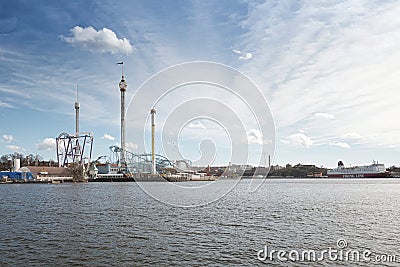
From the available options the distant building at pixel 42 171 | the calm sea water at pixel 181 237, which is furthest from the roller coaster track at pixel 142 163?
the calm sea water at pixel 181 237

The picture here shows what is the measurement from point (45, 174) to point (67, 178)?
916 centimetres

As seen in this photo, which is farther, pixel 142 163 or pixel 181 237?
pixel 142 163

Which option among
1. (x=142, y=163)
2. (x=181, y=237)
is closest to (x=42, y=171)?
(x=142, y=163)

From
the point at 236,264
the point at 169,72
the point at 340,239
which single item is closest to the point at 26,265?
the point at 236,264

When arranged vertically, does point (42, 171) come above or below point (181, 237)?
above

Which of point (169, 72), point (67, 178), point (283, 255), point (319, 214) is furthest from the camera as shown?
point (67, 178)

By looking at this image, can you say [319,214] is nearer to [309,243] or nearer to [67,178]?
[309,243]

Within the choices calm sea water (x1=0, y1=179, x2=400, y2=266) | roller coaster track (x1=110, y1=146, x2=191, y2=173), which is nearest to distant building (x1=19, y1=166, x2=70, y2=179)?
roller coaster track (x1=110, y1=146, x2=191, y2=173)

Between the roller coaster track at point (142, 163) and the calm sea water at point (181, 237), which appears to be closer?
the calm sea water at point (181, 237)

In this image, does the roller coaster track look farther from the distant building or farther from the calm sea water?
the calm sea water

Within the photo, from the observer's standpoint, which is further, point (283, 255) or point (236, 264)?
point (283, 255)

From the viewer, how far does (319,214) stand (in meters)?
30.0

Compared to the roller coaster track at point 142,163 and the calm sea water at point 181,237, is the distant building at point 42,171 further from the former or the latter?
the calm sea water at point 181,237

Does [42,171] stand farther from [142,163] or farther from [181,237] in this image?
[181,237]
